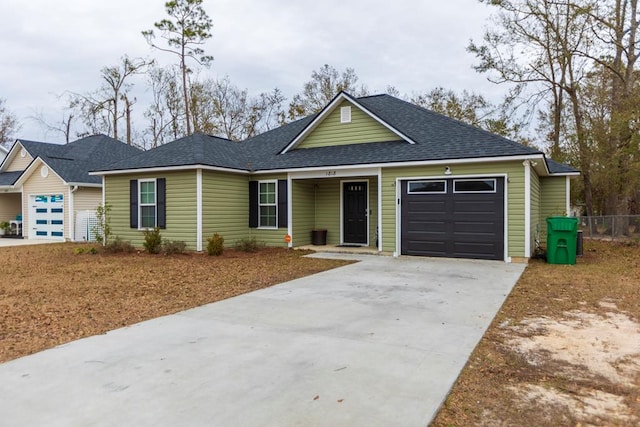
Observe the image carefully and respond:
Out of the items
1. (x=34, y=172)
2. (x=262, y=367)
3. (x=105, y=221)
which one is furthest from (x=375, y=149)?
(x=34, y=172)

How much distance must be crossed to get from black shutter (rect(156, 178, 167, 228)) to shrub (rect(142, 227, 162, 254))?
1.75ft

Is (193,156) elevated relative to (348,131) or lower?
lower

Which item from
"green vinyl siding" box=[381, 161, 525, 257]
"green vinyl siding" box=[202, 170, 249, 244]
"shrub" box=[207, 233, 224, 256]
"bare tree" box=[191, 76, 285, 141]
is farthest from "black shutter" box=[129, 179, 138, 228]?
"bare tree" box=[191, 76, 285, 141]

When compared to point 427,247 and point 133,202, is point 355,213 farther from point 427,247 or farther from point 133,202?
point 133,202

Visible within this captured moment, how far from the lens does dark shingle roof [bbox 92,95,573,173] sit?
1090cm

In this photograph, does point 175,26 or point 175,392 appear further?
point 175,26

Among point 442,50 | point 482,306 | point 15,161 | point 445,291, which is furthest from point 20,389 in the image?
point 15,161

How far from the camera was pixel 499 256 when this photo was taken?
10.5 m

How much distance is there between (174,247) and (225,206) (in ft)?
6.58

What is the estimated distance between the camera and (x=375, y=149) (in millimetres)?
12547

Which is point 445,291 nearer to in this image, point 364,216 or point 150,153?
point 364,216

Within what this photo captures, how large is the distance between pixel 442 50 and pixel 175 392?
19825 millimetres

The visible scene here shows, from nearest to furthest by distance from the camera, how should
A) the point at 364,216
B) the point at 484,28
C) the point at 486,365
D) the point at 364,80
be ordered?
the point at 486,365 < the point at 364,216 < the point at 484,28 < the point at 364,80

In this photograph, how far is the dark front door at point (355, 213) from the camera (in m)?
13.7
